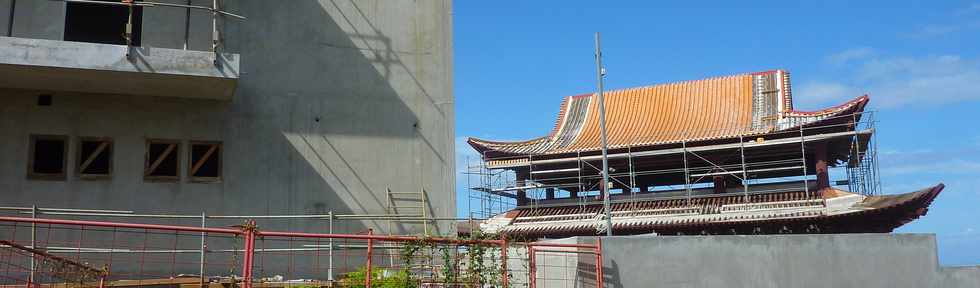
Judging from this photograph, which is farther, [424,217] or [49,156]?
[424,217]

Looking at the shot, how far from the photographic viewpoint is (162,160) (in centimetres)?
1485

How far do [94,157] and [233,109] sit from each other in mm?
2438

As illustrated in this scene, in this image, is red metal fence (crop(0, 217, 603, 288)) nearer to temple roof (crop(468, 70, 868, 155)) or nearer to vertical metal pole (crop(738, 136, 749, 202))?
vertical metal pole (crop(738, 136, 749, 202))

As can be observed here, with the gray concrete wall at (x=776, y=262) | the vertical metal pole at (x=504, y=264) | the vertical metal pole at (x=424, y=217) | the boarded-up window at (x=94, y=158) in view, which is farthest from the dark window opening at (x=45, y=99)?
the gray concrete wall at (x=776, y=262)

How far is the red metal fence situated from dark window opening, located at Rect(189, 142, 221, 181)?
1.13 m

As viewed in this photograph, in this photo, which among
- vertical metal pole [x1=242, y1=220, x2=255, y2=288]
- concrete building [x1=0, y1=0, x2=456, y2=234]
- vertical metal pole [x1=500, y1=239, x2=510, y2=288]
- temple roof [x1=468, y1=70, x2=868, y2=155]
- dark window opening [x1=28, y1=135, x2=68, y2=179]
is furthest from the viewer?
temple roof [x1=468, y1=70, x2=868, y2=155]

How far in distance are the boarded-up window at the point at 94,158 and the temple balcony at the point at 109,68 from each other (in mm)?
881

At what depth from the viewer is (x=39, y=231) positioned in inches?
546

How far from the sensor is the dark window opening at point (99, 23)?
14.9 metres

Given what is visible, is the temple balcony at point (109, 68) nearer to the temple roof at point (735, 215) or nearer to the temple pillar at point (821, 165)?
the temple roof at point (735, 215)

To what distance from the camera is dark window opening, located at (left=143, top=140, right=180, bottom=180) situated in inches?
580

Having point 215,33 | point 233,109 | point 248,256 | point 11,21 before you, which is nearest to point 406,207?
point 233,109

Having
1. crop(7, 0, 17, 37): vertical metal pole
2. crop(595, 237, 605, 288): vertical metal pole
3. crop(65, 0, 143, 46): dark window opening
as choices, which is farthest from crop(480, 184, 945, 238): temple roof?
crop(7, 0, 17, 37): vertical metal pole

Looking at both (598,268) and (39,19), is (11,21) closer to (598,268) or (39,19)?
(39,19)
